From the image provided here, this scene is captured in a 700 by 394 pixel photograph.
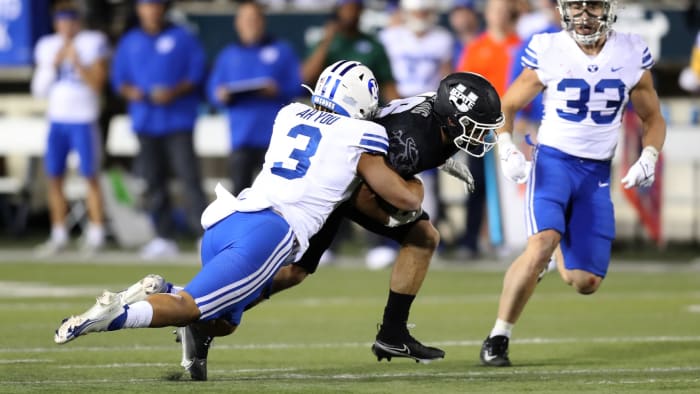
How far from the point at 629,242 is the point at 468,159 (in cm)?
280

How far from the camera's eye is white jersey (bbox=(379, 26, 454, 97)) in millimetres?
13164

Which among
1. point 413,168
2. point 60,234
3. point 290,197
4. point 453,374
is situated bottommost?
point 60,234

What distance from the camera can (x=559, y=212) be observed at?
725 cm

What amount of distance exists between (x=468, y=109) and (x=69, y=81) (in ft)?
25.0

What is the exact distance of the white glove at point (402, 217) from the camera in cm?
662

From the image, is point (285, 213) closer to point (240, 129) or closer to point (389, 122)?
point (389, 122)

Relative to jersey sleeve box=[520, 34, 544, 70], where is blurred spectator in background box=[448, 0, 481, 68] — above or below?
below

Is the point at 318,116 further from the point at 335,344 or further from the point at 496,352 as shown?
the point at 335,344

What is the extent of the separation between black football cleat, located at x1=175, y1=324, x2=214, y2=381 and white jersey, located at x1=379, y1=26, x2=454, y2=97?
699cm

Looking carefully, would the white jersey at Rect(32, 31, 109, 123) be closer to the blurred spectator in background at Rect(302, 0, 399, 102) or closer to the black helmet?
the blurred spectator in background at Rect(302, 0, 399, 102)

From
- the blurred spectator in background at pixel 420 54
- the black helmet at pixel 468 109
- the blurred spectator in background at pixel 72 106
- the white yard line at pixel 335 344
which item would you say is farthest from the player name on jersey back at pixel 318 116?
the blurred spectator in background at pixel 72 106

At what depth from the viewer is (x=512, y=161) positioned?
7121mm

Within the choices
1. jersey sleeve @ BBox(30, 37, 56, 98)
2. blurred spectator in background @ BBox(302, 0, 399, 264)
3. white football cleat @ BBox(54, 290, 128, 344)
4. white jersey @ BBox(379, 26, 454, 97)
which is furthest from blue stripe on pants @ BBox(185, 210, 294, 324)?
jersey sleeve @ BBox(30, 37, 56, 98)

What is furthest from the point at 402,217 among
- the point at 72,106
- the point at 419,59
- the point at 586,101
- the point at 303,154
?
the point at 72,106
